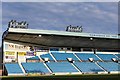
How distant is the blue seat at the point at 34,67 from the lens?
60.7 meters

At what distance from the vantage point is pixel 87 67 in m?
66.6

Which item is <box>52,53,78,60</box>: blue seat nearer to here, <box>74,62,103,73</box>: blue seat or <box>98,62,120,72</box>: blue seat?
<box>74,62,103,73</box>: blue seat

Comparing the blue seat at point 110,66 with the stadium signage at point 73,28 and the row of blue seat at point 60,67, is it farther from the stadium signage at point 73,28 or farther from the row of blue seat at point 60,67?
the stadium signage at point 73,28

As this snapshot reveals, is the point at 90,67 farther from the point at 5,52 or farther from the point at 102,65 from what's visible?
the point at 5,52

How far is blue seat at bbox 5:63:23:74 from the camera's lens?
5840 cm

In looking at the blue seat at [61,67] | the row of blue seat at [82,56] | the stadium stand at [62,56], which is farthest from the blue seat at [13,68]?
the stadium stand at [62,56]

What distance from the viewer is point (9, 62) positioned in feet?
212

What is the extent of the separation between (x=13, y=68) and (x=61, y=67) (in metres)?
11.4

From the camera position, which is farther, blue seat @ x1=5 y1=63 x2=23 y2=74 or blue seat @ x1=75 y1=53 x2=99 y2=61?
blue seat @ x1=75 y1=53 x2=99 y2=61

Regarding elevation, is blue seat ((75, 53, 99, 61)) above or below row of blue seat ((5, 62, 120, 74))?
above

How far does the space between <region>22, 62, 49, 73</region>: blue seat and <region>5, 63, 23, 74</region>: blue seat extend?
1.54 meters

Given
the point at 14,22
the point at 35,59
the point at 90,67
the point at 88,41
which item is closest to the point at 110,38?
the point at 88,41

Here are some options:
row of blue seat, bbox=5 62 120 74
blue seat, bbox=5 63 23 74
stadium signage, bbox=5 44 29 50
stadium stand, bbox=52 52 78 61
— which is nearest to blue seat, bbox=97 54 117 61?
row of blue seat, bbox=5 62 120 74

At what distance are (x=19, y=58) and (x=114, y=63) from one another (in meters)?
26.0
